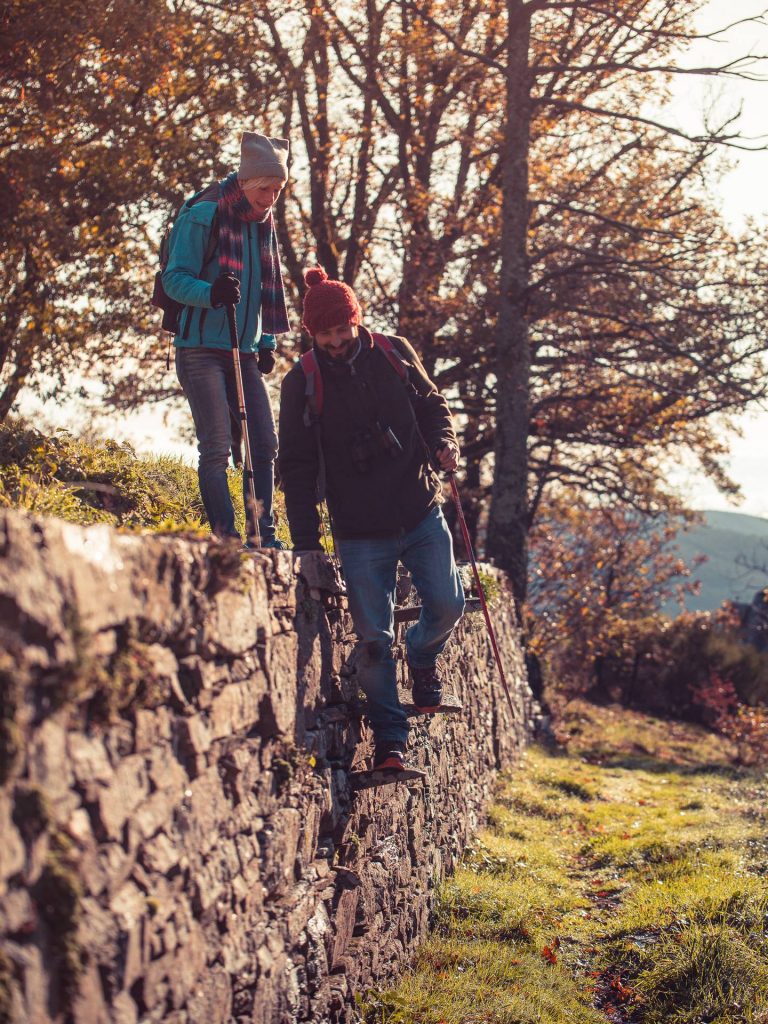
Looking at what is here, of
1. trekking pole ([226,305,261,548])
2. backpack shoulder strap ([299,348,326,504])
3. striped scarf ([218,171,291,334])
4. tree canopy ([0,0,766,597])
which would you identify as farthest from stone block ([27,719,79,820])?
tree canopy ([0,0,766,597])

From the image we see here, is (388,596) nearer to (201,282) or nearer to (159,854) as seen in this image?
(201,282)

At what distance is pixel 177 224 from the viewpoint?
5.55 meters

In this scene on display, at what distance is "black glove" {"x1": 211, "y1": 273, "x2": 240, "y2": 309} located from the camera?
524 cm

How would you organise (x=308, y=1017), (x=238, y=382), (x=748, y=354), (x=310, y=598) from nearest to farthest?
1. (x=308, y=1017)
2. (x=310, y=598)
3. (x=238, y=382)
4. (x=748, y=354)

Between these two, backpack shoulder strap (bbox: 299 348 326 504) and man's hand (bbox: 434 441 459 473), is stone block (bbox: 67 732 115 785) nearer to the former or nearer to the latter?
backpack shoulder strap (bbox: 299 348 326 504)

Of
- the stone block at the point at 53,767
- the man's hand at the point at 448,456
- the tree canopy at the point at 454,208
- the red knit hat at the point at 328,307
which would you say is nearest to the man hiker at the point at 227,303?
the red knit hat at the point at 328,307

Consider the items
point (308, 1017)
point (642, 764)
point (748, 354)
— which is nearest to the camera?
point (308, 1017)

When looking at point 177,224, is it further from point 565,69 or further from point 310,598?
point 565,69

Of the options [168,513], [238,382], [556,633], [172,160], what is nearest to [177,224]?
[238,382]

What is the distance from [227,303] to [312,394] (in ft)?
2.11

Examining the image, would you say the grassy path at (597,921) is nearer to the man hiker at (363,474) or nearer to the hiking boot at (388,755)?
the hiking boot at (388,755)

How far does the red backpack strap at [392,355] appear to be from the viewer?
5.32 m

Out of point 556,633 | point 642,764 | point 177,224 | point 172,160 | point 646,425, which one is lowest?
point 642,764

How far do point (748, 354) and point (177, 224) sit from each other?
11054 millimetres
